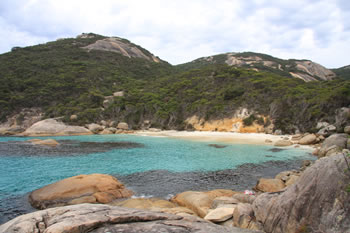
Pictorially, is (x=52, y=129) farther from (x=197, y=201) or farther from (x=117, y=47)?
(x=117, y=47)

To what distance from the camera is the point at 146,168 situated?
1630 centimetres

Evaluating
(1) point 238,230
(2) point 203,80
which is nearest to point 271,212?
(1) point 238,230

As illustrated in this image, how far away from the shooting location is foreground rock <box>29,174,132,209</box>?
9.43 meters

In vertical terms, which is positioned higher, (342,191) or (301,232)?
(342,191)

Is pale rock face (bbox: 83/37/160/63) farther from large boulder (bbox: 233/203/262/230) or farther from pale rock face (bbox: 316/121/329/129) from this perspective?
large boulder (bbox: 233/203/262/230)

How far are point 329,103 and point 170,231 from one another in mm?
36831

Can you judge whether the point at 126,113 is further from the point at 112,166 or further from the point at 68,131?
the point at 112,166

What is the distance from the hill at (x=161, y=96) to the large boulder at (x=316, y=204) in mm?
32506

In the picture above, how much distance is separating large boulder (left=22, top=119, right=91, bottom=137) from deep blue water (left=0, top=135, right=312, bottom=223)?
17.8 m

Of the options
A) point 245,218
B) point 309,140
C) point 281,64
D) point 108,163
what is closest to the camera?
point 245,218

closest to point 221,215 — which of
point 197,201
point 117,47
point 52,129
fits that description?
point 197,201

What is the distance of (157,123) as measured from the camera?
4953 cm

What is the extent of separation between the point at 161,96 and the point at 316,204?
5265cm

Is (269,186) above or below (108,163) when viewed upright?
above
